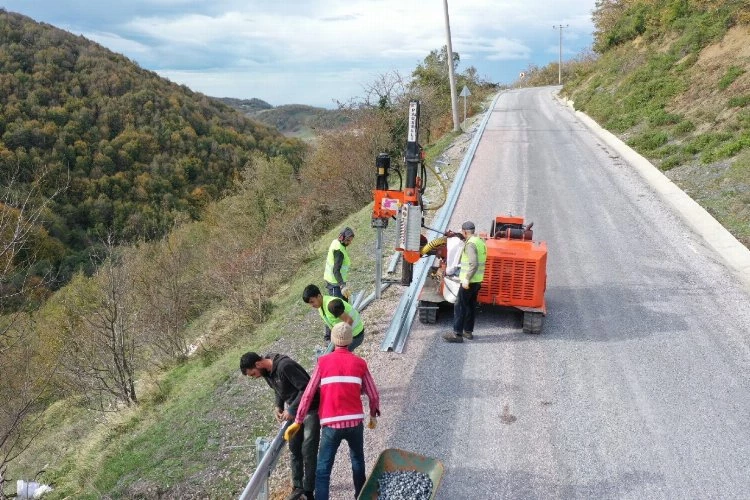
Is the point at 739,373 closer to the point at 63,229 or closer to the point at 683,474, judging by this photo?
the point at 683,474

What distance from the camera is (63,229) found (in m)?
Result: 48.5

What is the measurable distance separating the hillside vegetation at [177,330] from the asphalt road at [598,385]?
2075 millimetres

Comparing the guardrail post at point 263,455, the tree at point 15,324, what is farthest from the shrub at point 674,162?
the tree at point 15,324

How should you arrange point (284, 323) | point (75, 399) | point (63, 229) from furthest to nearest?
point (63, 229) → point (75, 399) → point (284, 323)

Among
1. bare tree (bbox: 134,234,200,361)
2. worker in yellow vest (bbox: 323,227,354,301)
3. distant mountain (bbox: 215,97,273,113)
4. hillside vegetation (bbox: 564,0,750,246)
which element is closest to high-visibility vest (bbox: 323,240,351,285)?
worker in yellow vest (bbox: 323,227,354,301)

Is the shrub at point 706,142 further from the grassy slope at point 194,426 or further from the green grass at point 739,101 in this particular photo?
the grassy slope at point 194,426

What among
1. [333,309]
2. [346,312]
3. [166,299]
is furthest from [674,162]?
[166,299]

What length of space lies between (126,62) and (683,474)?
318 ft

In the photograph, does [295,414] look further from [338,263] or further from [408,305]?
[408,305]

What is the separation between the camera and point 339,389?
4.74m

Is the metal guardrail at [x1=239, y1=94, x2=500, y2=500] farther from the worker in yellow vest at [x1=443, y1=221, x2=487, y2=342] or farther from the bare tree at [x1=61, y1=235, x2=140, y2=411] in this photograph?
the bare tree at [x1=61, y1=235, x2=140, y2=411]

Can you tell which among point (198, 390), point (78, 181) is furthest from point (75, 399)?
point (78, 181)

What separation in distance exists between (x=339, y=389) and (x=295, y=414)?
65 centimetres

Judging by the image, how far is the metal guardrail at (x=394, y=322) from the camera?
15.4 feet
